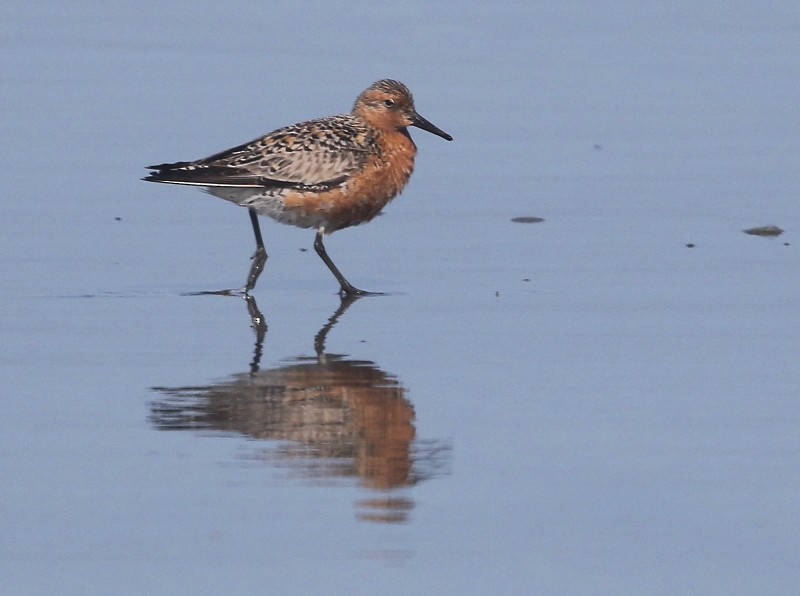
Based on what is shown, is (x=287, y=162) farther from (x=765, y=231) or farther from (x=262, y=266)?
(x=765, y=231)

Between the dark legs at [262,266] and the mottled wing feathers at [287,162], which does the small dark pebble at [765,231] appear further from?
the dark legs at [262,266]

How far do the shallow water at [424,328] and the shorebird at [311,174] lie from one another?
345 millimetres

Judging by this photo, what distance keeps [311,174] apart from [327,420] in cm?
360

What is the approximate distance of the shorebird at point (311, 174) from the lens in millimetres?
10914

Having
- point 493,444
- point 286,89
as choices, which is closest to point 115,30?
point 286,89

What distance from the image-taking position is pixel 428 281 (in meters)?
10.6

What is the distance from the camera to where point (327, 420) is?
25.4 feet

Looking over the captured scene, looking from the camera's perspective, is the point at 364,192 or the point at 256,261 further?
the point at 364,192

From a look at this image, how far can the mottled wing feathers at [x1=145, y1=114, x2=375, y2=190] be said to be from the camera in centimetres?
1088

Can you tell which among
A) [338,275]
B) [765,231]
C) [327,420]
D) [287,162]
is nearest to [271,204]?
[287,162]

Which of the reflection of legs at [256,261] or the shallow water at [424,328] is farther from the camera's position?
the reflection of legs at [256,261]

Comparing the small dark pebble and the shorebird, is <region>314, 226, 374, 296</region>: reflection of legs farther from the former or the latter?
the small dark pebble

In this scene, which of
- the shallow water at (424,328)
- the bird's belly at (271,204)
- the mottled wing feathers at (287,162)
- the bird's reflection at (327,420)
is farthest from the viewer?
the bird's belly at (271,204)

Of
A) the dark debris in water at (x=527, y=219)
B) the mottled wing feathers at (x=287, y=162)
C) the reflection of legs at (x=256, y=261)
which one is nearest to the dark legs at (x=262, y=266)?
the reflection of legs at (x=256, y=261)
